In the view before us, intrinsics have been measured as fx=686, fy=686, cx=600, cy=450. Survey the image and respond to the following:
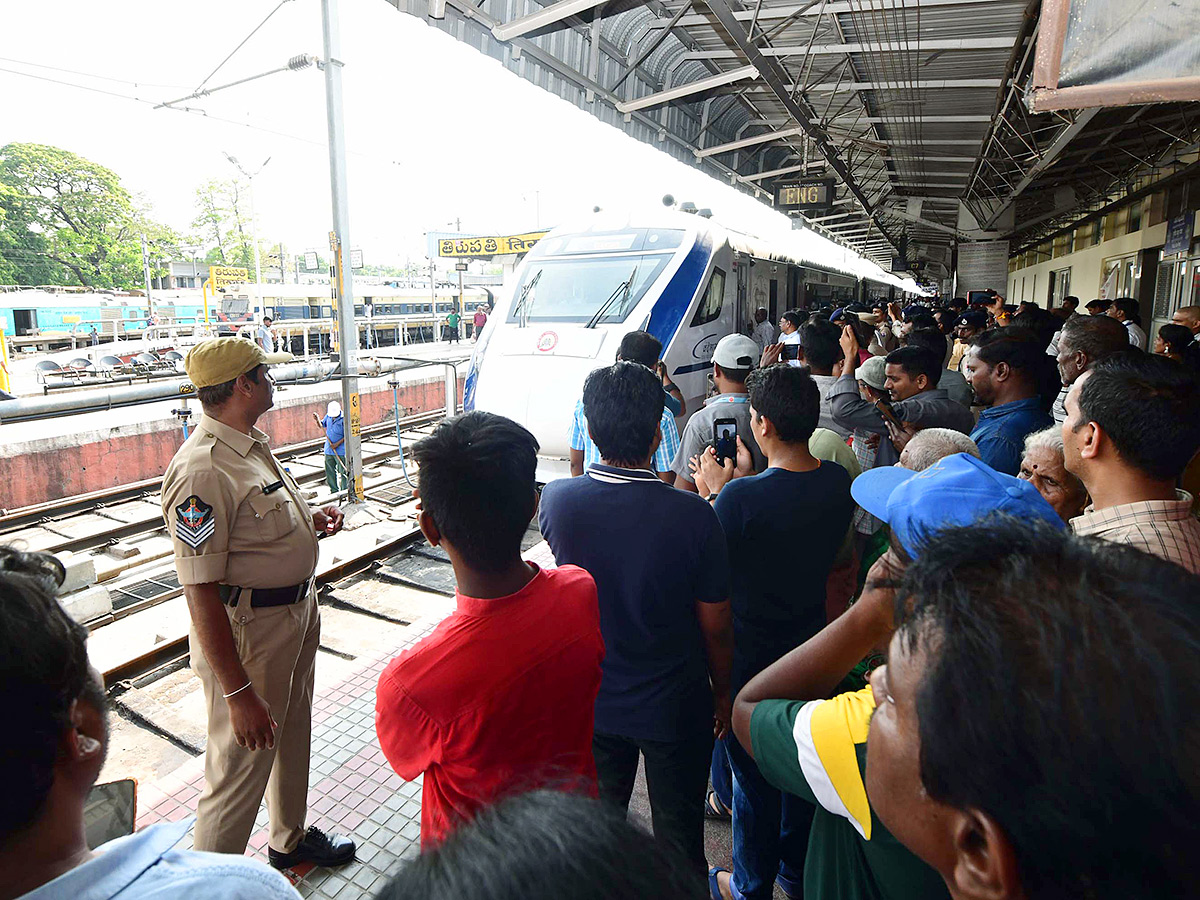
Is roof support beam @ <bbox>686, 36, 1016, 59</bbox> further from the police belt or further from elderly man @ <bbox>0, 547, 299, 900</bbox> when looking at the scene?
elderly man @ <bbox>0, 547, 299, 900</bbox>

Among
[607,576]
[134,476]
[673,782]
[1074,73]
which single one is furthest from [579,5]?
[134,476]

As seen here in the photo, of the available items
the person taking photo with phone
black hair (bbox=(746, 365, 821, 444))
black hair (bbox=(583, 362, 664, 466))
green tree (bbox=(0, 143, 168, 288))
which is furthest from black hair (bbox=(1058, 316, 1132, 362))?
green tree (bbox=(0, 143, 168, 288))

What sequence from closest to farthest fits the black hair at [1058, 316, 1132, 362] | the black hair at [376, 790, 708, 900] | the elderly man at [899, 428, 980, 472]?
the black hair at [376, 790, 708, 900], the elderly man at [899, 428, 980, 472], the black hair at [1058, 316, 1132, 362]

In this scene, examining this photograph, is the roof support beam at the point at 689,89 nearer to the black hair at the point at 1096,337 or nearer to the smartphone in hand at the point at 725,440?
the black hair at the point at 1096,337

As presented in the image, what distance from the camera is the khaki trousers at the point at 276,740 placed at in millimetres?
2277

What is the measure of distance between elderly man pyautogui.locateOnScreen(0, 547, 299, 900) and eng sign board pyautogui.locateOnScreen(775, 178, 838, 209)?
37.4ft

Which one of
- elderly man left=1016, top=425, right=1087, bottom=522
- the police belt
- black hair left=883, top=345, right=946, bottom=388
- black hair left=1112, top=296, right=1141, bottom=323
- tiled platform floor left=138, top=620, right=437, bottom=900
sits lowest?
tiled platform floor left=138, top=620, right=437, bottom=900

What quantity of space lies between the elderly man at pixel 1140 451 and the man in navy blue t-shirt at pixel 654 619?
99 cm

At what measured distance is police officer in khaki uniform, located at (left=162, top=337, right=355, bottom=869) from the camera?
86.9 inches

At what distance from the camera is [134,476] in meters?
9.75

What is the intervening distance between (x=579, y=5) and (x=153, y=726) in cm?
602

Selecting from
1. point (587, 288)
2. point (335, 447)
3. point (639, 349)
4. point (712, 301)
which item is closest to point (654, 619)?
point (639, 349)

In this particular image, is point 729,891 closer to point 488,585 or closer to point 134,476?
point 488,585

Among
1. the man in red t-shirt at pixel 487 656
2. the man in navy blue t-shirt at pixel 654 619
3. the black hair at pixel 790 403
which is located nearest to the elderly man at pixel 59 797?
the man in red t-shirt at pixel 487 656
